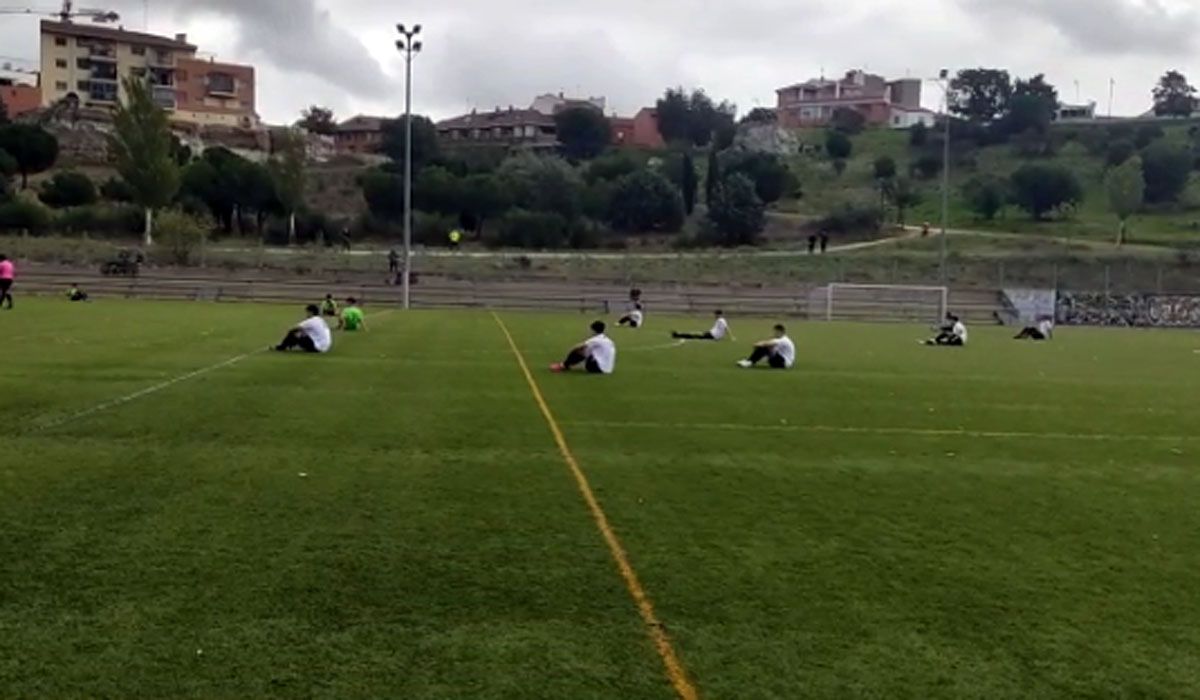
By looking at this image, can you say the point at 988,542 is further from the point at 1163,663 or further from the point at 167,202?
the point at 167,202

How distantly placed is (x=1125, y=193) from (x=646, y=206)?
36807 millimetres

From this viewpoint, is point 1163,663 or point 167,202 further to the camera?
point 167,202

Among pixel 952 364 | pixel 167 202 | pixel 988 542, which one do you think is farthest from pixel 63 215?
pixel 988 542

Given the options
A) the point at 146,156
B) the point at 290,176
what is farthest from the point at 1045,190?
the point at 146,156

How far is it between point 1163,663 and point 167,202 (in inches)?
3031

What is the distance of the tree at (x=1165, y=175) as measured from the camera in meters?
111

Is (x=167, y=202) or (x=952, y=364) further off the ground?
(x=167, y=202)

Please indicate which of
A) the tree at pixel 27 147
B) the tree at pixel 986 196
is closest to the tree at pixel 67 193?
the tree at pixel 27 147

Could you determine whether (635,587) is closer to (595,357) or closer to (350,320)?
(595,357)

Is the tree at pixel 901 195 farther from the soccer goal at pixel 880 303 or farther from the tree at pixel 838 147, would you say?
the soccer goal at pixel 880 303

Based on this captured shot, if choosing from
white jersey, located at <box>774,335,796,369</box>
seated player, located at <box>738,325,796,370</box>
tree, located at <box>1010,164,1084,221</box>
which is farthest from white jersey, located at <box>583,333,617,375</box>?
tree, located at <box>1010,164,1084,221</box>

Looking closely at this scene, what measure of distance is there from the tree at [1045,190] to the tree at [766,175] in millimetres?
20086

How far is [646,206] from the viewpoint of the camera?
3848 inches

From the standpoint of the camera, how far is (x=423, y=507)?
387 inches
